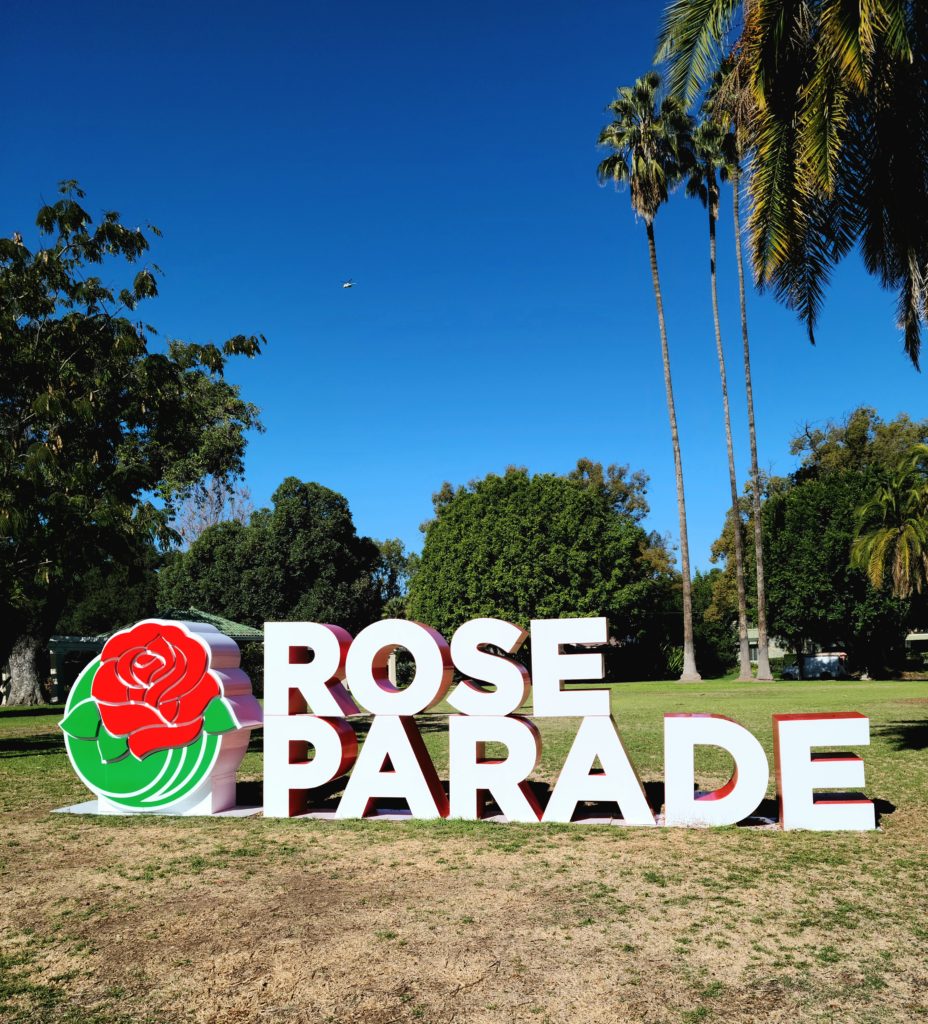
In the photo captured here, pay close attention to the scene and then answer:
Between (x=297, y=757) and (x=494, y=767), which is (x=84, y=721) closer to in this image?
(x=297, y=757)

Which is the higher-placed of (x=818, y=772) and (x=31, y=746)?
(x=818, y=772)

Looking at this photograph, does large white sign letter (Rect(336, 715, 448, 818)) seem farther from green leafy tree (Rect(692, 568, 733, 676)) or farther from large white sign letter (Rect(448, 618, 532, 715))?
green leafy tree (Rect(692, 568, 733, 676))

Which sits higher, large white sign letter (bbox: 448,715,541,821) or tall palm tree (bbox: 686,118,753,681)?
tall palm tree (bbox: 686,118,753,681)

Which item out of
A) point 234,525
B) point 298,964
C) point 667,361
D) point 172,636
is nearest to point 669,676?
point 667,361

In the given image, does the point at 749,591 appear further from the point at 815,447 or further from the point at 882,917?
the point at 882,917

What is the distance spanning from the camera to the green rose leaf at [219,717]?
10555 mm

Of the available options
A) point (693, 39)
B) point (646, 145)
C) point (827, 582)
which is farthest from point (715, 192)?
point (693, 39)

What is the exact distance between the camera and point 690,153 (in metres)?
39.5

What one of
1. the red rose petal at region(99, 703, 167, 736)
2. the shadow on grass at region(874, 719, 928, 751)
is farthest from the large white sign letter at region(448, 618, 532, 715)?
the shadow on grass at region(874, 719, 928, 751)

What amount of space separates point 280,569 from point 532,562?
1427 cm

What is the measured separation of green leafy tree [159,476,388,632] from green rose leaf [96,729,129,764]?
37815 mm

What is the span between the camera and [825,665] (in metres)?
47.7

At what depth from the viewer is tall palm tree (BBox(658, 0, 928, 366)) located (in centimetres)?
1108

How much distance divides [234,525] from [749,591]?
29.4 m
